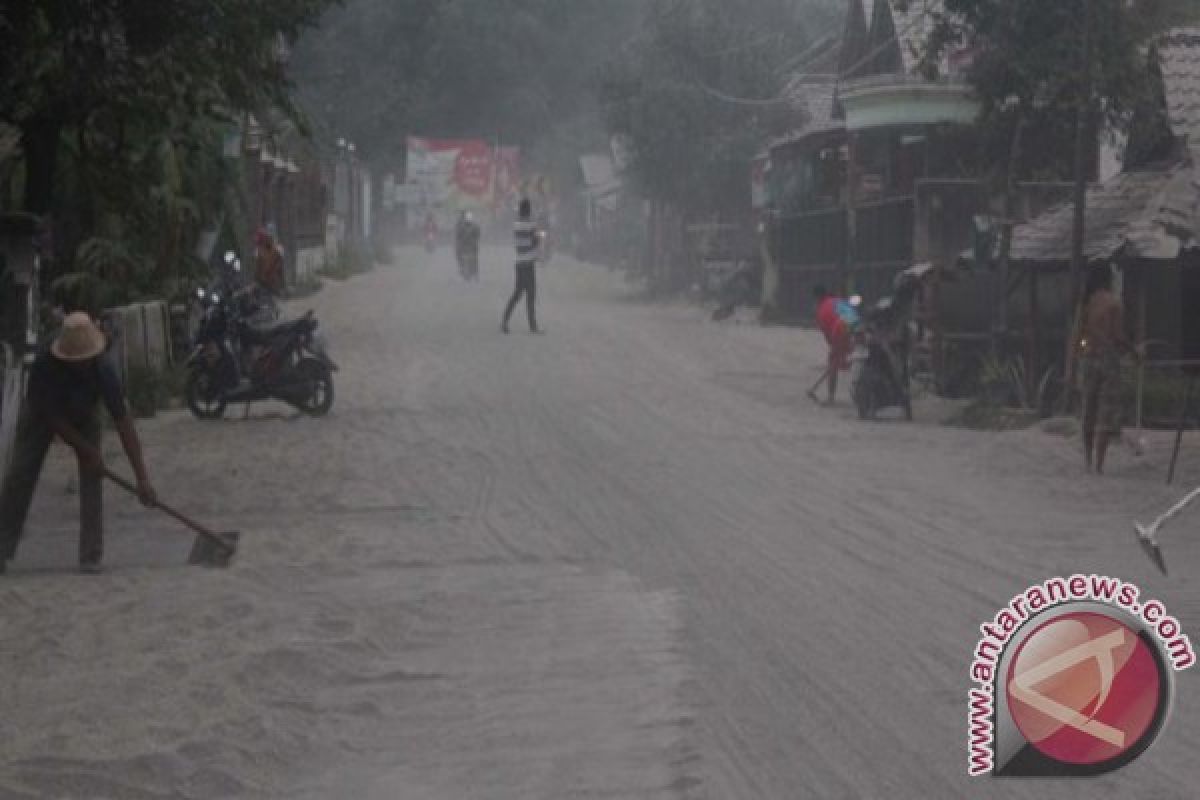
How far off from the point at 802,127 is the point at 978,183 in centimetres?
1856

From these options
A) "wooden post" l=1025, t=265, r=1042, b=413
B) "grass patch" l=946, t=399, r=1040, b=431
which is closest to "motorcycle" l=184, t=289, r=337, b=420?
"grass patch" l=946, t=399, r=1040, b=431

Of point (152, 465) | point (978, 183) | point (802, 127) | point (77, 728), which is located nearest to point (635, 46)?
point (802, 127)

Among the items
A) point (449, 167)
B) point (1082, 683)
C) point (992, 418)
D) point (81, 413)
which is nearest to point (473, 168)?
point (449, 167)

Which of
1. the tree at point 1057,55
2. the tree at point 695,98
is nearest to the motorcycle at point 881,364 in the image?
the tree at point 1057,55

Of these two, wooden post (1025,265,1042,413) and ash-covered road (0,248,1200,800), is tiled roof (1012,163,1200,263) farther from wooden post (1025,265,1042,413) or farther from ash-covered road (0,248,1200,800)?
ash-covered road (0,248,1200,800)

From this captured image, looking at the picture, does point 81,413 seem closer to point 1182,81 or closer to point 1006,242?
point 1006,242

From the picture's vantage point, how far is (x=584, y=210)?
8338 cm

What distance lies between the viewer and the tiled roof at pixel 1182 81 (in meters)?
20.2

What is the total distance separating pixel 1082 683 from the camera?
4.11 metres

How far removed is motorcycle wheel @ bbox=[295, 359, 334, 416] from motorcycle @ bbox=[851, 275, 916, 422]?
5.31 meters

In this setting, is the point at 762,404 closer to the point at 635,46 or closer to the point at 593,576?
the point at 593,576

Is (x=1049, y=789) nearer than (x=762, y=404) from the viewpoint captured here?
Yes

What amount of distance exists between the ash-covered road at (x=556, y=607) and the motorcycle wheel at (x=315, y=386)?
0.27 m

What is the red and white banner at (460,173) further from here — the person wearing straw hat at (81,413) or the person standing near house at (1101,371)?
the person wearing straw hat at (81,413)
